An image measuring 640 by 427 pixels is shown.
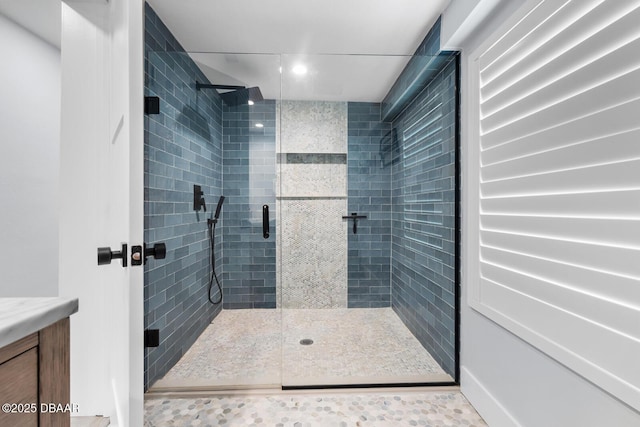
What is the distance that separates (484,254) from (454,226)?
0.31 metres

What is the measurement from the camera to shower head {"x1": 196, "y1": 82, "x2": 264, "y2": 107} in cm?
196

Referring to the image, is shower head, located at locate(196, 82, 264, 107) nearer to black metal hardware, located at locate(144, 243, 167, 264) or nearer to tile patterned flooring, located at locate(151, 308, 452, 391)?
black metal hardware, located at locate(144, 243, 167, 264)

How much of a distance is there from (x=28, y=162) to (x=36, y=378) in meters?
1.81

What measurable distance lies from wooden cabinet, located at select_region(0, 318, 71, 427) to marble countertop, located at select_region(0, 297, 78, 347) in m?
0.02

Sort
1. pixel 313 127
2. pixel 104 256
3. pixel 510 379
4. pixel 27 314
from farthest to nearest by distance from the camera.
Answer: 1. pixel 313 127
2. pixel 510 379
3. pixel 104 256
4. pixel 27 314

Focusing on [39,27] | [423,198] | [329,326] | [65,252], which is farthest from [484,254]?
[39,27]

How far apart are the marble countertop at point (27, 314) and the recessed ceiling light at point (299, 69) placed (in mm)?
1932

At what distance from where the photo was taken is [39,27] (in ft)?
5.58

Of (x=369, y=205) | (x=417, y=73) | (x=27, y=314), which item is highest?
(x=417, y=73)

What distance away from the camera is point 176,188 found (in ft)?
6.09

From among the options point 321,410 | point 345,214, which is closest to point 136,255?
point 321,410

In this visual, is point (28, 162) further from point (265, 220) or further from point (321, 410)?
point (321, 410)

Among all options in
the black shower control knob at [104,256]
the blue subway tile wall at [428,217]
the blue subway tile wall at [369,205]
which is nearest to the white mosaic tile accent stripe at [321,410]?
the blue subway tile wall at [428,217]

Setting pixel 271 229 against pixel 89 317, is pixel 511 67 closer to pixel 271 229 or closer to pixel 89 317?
pixel 271 229
